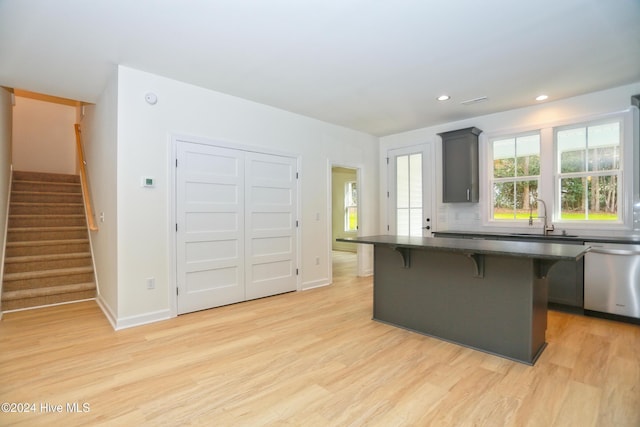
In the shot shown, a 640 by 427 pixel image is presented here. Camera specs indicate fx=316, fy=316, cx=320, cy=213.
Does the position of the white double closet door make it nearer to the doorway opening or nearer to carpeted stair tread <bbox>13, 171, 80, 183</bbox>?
carpeted stair tread <bbox>13, 171, 80, 183</bbox>

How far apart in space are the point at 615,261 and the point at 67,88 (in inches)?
253

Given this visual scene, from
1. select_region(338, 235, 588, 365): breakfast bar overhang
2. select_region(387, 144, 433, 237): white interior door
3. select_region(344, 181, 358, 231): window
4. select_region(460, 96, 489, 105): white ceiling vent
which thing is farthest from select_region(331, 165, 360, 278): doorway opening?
select_region(338, 235, 588, 365): breakfast bar overhang

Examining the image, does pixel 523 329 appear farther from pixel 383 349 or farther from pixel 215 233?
pixel 215 233

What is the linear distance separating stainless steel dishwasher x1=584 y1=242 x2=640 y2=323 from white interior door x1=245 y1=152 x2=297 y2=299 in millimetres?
3591

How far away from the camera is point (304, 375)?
229cm

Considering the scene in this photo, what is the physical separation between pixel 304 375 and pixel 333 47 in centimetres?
271

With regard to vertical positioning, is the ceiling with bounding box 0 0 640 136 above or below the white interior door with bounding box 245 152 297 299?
above

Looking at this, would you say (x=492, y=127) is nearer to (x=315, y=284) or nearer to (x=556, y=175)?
(x=556, y=175)

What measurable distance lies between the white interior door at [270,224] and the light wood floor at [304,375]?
38.3 inches

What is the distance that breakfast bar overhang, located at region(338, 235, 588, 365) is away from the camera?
7.98ft

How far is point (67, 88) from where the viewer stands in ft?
12.2

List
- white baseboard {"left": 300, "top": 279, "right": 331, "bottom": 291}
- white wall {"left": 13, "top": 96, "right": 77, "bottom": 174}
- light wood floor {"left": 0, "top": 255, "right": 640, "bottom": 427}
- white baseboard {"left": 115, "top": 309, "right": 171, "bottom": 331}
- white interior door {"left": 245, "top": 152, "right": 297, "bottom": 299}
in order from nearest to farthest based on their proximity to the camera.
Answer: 1. light wood floor {"left": 0, "top": 255, "right": 640, "bottom": 427}
2. white baseboard {"left": 115, "top": 309, "right": 171, "bottom": 331}
3. white interior door {"left": 245, "top": 152, "right": 297, "bottom": 299}
4. white baseboard {"left": 300, "top": 279, "right": 331, "bottom": 291}
5. white wall {"left": 13, "top": 96, "right": 77, "bottom": 174}

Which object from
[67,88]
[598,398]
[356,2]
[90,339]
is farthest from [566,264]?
[67,88]

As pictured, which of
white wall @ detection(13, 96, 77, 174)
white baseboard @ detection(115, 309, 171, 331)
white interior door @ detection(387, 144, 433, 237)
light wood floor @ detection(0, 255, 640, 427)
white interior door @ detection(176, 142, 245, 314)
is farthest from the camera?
white wall @ detection(13, 96, 77, 174)
